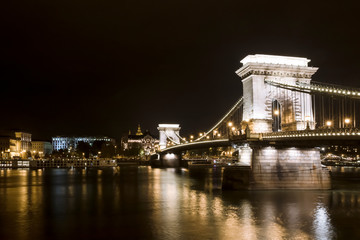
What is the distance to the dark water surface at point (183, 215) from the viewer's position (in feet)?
72.2

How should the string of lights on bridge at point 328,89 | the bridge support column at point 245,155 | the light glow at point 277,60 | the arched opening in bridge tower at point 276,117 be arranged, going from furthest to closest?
1. the arched opening in bridge tower at point 276,117
2. the light glow at point 277,60
3. the bridge support column at point 245,155
4. the string of lights on bridge at point 328,89

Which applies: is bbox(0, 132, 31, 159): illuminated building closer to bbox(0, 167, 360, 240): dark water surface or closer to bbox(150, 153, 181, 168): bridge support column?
bbox(150, 153, 181, 168): bridge support column

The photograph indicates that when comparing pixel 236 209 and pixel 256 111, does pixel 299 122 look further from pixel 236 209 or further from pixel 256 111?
pixel 236 209

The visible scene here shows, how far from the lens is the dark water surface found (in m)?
22.0

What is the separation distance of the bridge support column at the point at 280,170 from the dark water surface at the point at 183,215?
110 cm

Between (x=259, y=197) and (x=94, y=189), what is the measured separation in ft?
60.6

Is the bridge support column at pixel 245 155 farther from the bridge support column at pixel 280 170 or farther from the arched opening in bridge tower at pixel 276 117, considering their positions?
the arched opening in bridge tower at pixel 276 117

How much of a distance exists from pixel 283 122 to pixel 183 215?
19.1 m

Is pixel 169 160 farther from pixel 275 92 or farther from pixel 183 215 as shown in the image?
pixel 183 215

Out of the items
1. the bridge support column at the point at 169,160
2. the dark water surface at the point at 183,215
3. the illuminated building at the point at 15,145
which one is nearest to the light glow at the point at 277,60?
the dark water surface at the point at 183,215

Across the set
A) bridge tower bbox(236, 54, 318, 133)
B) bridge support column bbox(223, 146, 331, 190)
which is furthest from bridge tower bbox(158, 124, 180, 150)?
bridge support column bbox(223, 146, 331, 190)

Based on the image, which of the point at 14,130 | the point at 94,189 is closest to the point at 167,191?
the point at 94,189

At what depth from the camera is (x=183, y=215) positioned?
2734cm

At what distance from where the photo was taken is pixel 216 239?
20.6 m
